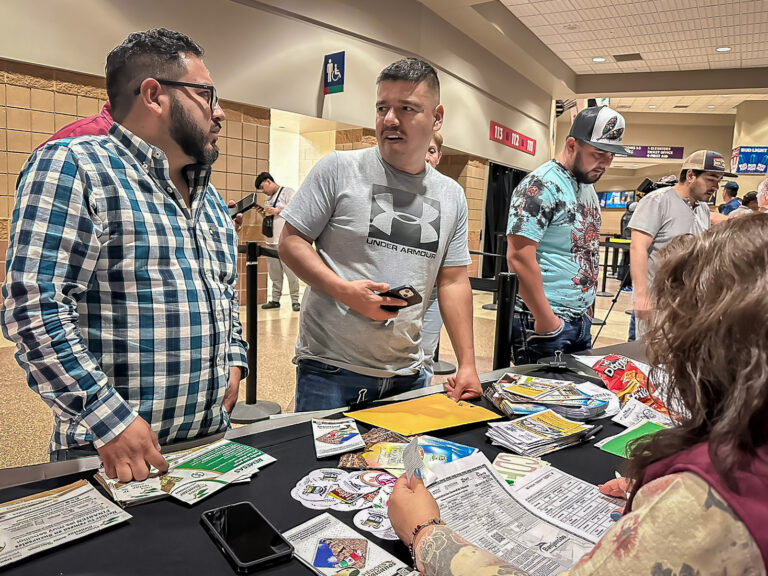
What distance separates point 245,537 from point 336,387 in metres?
0.81

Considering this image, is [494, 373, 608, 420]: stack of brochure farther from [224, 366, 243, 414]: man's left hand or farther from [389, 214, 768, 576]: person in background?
[389, 214, 768, 576]: person in background

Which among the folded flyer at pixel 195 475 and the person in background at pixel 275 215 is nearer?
the folded flyer at pixel 195 475

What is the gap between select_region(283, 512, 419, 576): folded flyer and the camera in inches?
30.5

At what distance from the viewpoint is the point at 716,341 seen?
0.54m

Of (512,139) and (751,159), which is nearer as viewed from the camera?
(512,139)

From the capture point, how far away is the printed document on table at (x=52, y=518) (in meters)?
0.78

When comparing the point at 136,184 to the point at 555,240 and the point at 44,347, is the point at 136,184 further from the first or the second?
the point at 555,240

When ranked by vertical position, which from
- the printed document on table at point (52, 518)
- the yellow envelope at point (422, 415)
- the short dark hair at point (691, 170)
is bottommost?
the printed document on table at point (52, 518)

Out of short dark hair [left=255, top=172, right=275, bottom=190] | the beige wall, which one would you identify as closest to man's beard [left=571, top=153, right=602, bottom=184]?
the beige wall

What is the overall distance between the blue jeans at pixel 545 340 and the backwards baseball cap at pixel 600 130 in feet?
2.23

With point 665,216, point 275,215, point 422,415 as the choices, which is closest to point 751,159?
point 275,215

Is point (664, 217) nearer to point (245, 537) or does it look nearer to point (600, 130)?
point (600, 130)

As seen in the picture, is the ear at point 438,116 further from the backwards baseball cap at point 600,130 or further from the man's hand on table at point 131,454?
the man's hand on table at point 131,454

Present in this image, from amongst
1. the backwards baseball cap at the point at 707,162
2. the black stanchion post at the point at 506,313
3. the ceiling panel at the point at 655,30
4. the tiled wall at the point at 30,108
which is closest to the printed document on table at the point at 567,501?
the black stanchion post at the point at 506,313
